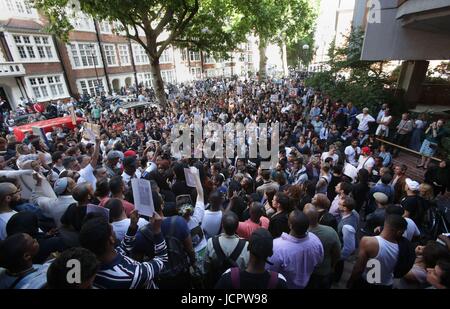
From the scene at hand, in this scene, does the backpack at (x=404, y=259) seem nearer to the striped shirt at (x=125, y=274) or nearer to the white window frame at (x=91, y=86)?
the striped shirt at (x=125, y=274)

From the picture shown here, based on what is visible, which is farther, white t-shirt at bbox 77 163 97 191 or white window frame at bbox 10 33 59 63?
white window frame at bbox 10 33 59 63

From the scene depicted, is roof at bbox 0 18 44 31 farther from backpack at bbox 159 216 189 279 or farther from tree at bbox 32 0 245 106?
backpack at bbox 159 216 189 279

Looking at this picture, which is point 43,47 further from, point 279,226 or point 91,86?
point 279,226

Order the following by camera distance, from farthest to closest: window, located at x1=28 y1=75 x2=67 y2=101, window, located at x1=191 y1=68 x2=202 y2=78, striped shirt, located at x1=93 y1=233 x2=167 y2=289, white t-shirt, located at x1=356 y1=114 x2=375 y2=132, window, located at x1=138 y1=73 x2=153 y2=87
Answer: window, located at x1=191 y1=68 x2=202 y2=78 < window, located at x1=138 y1=73 x2=153 y2=87 < window, located at x1=28 y1=75 x2=67 y2=101 < white t-shirt, located at x1=356 y1=114 x2=375 y2=132 < striped shirt, located at x1=93 y1=233 x2=167 y2=289

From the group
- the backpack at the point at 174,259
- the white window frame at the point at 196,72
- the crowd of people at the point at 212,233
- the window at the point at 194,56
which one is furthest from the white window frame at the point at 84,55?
the backpack at the point at 174,259

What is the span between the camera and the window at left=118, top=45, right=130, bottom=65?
1175 inches

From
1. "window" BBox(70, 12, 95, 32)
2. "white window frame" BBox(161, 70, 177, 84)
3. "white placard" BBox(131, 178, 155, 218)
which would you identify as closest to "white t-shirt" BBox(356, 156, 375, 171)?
"white placard" BBox(131, 178, 155, 218)

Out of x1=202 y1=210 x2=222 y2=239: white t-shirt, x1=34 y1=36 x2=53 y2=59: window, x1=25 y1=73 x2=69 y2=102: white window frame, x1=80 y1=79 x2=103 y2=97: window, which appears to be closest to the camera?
x1=202 y1=210 x2=222 y2=239: white t-shirt

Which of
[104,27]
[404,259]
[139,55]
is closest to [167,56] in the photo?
[139,55]

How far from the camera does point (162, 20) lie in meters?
14.7

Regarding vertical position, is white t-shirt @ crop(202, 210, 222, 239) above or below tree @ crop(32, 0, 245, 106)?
below

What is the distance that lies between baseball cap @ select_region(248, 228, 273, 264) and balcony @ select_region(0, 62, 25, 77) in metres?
23.6

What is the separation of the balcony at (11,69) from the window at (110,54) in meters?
9.84

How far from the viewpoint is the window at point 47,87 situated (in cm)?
2089
